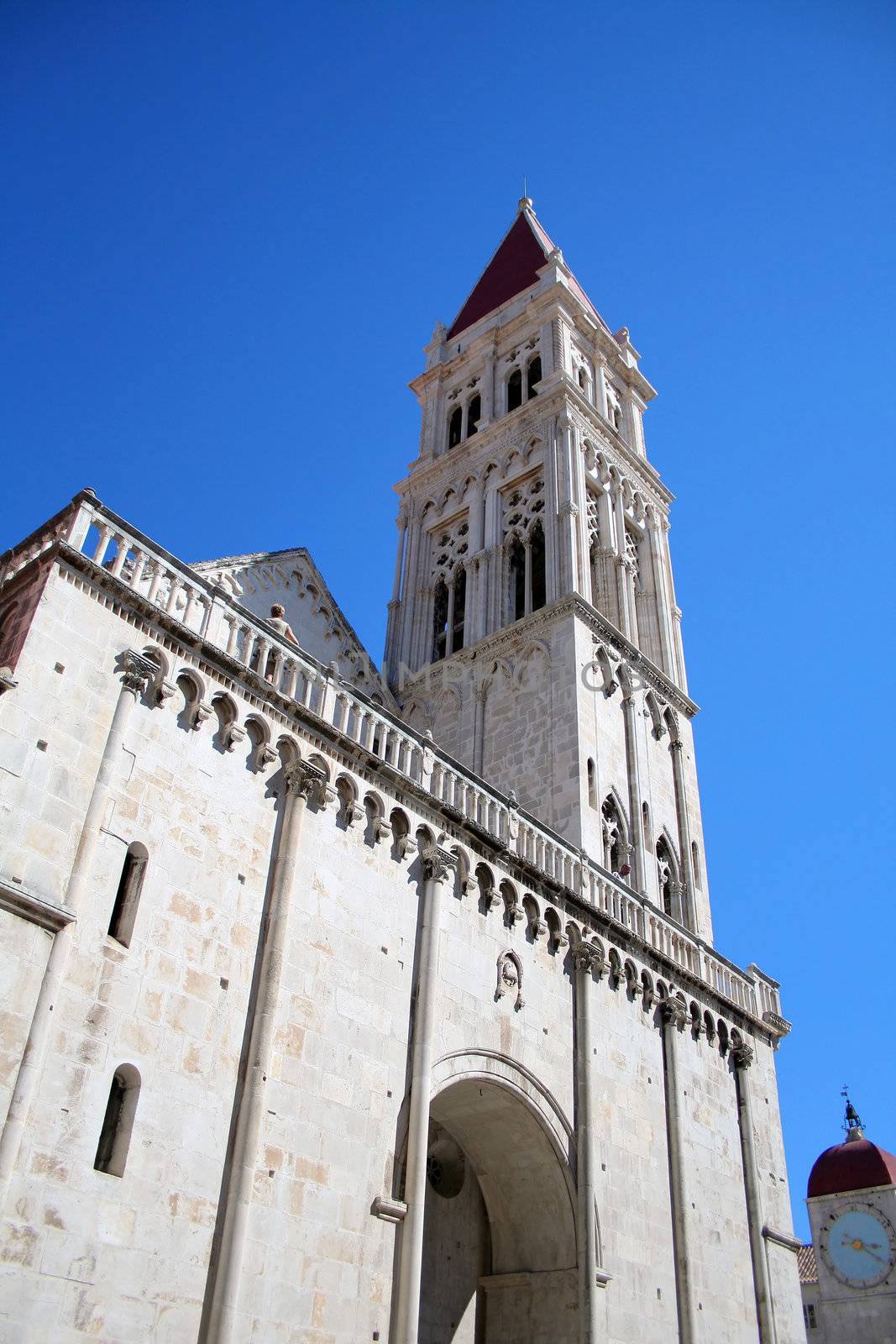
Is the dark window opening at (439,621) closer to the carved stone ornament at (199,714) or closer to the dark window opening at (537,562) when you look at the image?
the dark window opening at (537,562)

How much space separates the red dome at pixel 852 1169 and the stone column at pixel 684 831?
22.1 m

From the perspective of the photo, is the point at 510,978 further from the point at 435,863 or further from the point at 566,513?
the point at 566,513

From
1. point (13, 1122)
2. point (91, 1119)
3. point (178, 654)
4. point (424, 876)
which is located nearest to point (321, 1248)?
point (91, 1119)

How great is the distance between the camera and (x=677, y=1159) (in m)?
18.2

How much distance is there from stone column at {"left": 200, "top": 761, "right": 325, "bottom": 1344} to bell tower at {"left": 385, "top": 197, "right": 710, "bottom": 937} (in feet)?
28.3

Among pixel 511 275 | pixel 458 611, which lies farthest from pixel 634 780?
pixel 511 275

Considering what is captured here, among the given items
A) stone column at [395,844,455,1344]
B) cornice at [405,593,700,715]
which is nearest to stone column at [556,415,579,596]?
cornice at [405,593,700,715]

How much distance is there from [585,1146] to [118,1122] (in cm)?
778

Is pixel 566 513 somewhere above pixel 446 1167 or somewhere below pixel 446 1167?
above

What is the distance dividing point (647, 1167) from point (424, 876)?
6110 mm

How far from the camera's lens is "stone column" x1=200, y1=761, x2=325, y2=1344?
35.4 feet

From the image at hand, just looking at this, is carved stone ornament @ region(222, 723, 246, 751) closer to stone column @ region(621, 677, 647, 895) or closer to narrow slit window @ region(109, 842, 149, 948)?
narrow slit window @ region(109, 842, 149, 948)

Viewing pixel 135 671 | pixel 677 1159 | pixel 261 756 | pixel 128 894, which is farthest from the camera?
pixel 677 1159

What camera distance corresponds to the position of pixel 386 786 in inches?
613
